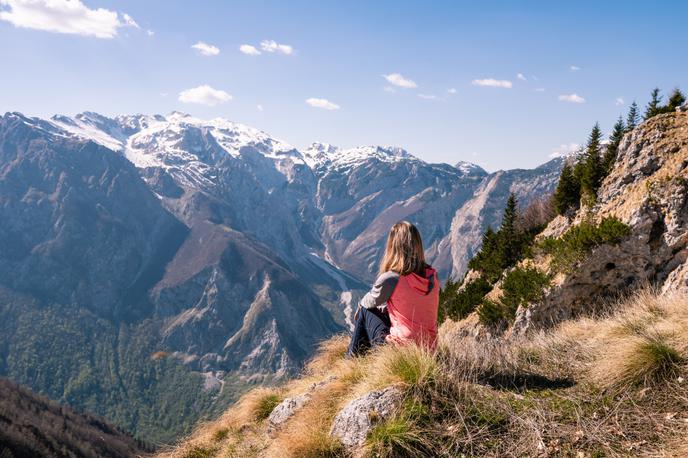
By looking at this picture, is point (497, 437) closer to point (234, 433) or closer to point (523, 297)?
point (234, 433)

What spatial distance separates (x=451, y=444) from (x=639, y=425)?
2573mm

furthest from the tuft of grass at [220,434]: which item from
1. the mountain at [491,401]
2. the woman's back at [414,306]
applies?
the woman's back at [414,306]

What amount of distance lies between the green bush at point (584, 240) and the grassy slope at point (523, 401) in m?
13.2

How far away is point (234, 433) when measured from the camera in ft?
36.7

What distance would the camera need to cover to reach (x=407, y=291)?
8.65 metres

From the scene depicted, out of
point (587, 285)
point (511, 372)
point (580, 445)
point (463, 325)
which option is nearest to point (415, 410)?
point (580, 445)

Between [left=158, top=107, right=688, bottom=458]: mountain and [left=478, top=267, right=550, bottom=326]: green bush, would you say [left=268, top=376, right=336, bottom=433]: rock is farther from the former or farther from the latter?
[left=478, top=267, right=550, bottom=326]: green bush

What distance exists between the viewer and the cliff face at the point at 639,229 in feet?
61.8

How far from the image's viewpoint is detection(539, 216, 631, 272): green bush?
2077cm

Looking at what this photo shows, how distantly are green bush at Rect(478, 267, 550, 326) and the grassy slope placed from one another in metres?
15.4

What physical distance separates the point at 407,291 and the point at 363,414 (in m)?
2.80

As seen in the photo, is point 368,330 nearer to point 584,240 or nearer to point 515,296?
point 584,240

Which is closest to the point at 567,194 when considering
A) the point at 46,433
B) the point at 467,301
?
the point at 467,301

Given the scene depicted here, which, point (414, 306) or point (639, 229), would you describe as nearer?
point (414, 306)
